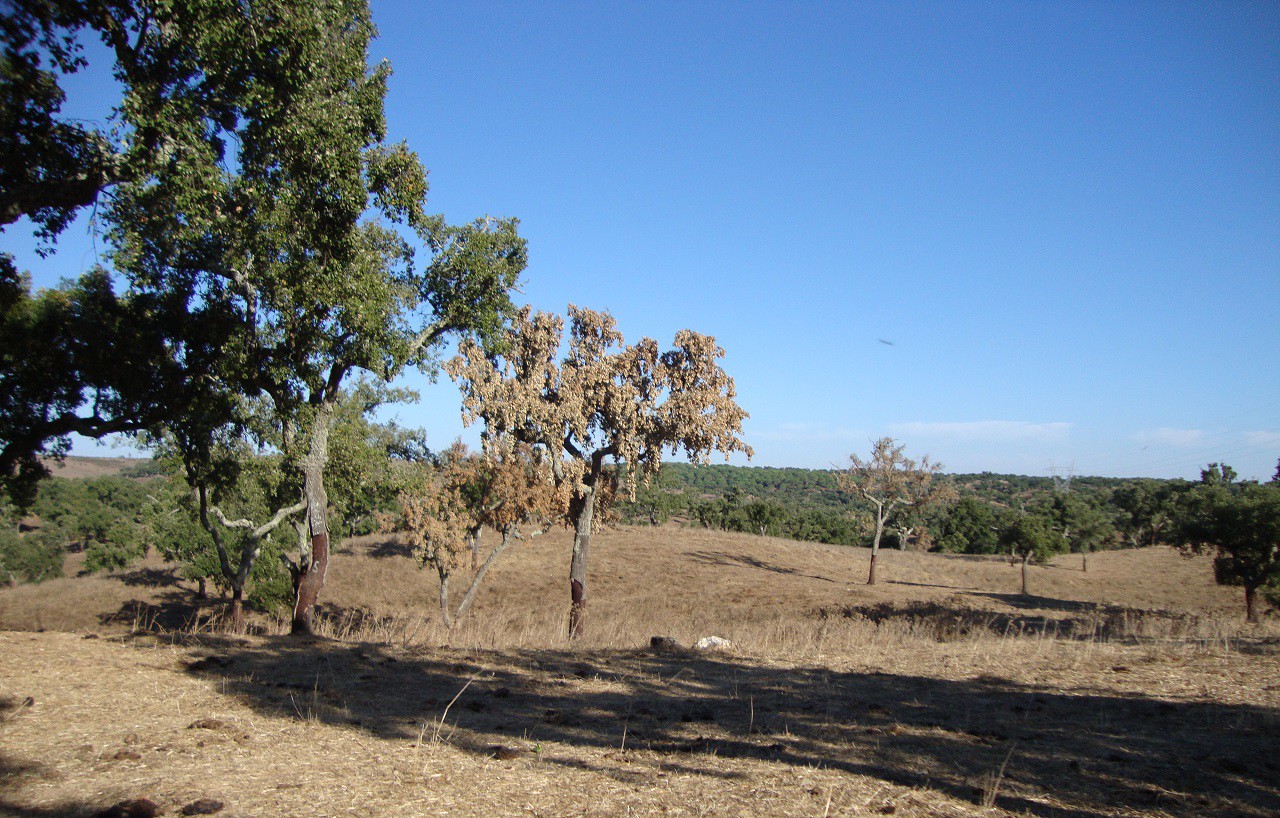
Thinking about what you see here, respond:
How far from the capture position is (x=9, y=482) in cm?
1126

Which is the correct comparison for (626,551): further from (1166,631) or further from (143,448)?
(1166,631)

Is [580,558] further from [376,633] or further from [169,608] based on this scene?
[169,608]

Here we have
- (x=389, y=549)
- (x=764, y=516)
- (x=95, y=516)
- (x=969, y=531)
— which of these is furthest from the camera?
(x=764, y=516)

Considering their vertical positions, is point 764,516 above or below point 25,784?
below

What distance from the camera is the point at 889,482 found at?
3959cm

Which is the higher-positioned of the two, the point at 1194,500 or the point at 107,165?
the point at 107,165

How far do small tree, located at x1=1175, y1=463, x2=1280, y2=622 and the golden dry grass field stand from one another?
1686 cm

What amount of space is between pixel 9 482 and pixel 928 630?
14.8 m

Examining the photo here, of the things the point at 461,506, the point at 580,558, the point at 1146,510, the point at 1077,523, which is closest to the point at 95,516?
the point at 461,506

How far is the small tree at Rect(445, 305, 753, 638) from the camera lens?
14.3 meters

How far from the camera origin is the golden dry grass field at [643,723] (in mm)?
4367

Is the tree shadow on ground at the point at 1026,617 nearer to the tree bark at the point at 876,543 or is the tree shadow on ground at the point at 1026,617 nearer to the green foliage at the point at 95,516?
the tree bark at the point at 876,543

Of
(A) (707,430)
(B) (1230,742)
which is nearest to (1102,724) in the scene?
(B) (1230,742)

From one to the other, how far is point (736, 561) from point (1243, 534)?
25213 millimetres
